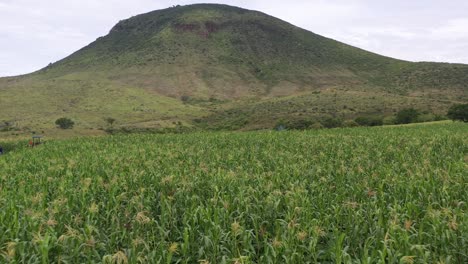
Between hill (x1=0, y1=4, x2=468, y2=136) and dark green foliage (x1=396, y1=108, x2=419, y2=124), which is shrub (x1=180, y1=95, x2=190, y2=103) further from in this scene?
dark green foliage (x1=396, y1=108, x2=419, y2=124)

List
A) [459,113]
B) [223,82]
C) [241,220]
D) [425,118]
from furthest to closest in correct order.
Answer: [223,82] → [425,118] → [459,113] → [241,220]

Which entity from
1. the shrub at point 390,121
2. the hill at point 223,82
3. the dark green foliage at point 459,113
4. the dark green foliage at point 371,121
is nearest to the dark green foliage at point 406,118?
the shrub at point 390,121

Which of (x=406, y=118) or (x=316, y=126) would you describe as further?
(x=316, y=126)

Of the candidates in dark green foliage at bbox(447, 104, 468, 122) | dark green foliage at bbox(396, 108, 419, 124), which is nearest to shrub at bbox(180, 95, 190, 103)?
dark green foliage at bbox(396, 108, 419, 124)

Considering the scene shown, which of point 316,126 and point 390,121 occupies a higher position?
point 390,121

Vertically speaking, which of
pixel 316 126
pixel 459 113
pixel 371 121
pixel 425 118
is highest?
pixel 459 113

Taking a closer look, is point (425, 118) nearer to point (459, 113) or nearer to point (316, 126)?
point (459, 113)

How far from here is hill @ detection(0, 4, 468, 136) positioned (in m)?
96.6

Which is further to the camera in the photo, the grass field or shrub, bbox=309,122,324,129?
shrub, bbox=309,122,324,129

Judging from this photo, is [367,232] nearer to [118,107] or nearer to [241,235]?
[241,235]

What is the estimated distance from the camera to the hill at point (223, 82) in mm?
96613

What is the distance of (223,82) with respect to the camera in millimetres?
152500

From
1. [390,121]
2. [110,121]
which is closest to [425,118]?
[390,121]

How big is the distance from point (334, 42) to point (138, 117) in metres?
122
